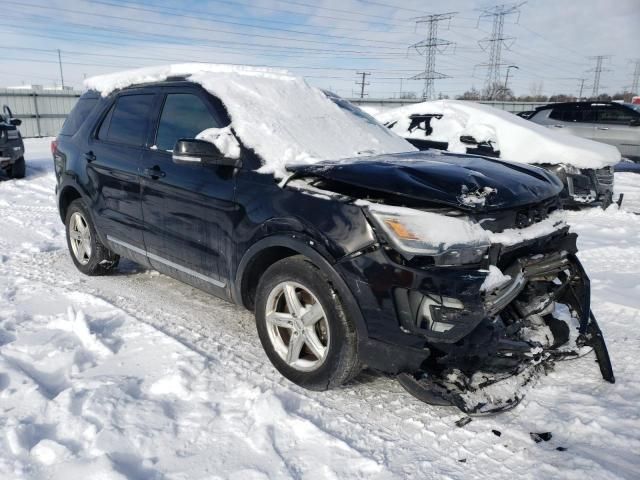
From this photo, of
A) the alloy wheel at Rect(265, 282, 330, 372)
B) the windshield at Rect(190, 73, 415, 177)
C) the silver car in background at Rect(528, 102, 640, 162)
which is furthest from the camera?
the silver car in background at Rect(528, 102, 640, 162)

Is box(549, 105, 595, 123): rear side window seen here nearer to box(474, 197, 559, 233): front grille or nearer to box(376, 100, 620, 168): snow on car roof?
box(376, 100, 620, 168): snow on car roof

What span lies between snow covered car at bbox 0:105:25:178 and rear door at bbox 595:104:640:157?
41.8 ft

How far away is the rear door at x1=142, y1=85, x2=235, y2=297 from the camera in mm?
3193

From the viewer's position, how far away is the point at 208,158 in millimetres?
3061

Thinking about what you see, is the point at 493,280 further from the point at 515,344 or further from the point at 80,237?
the point at 80,237

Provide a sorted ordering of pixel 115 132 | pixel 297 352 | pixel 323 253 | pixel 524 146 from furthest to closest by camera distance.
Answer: pixel 524 146
pixel 115 132
pixel 297 352
pixel 323 253

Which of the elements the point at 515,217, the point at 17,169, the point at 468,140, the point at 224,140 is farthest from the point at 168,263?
the point at 17,169

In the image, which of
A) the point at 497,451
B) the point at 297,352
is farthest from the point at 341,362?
the point at 497,451

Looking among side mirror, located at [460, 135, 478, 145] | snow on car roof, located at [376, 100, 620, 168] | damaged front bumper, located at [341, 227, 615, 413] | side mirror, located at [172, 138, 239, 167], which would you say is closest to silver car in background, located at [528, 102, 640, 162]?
snow on car roof, located at [376, 100, 620, 168]

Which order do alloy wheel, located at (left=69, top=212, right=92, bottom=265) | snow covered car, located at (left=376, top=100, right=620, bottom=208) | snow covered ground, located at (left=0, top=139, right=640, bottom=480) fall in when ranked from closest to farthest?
snow covered ground, located at (left=0, top=139, right=640, bottom=480), alloy wheel, located at (left=69, top=212, right=92, bottom=265), snow covered car, located at (left=376, top=100, right=620, bottom=208)

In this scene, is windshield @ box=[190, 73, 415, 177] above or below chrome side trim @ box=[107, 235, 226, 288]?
above

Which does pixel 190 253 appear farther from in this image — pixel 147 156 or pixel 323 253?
pixel 323 253

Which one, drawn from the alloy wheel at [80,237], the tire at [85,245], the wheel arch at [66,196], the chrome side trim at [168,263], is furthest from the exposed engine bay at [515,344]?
the wheel arch at [66,196]

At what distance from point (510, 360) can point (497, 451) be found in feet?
1.54
